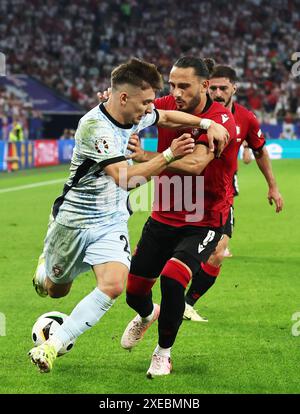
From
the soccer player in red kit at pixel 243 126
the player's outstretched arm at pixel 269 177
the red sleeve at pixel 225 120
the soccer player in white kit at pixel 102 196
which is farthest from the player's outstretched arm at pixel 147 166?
the player's outstretched arm at pixel 269 177

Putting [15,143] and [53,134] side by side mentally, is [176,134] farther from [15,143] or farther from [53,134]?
[53,134]

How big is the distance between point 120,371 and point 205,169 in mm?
1762

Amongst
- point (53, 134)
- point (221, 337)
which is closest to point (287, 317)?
point (221, 337)

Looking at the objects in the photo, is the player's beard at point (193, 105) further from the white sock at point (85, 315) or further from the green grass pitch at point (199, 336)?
the green grass pitch at point (199, 336)

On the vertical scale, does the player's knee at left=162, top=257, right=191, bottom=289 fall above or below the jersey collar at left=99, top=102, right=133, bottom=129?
below

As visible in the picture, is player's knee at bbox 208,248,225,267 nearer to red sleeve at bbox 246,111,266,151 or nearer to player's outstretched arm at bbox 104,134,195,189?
red sleeve at bbox 246,111,266,151

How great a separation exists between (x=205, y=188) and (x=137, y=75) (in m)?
1.36

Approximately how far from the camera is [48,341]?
6215 mm

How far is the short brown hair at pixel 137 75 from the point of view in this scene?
628 centimetres

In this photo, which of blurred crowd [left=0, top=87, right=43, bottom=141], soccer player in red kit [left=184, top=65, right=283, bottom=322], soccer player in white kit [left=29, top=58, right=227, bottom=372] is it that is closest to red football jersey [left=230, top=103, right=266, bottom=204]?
soccer player in red kit [left=184, top=65, right=283, bottom=322]

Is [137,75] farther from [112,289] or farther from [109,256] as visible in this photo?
[112,289]

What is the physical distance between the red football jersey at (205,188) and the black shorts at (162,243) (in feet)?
0.18

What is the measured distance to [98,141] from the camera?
6234mm

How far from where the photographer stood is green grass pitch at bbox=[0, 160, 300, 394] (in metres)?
6.32
